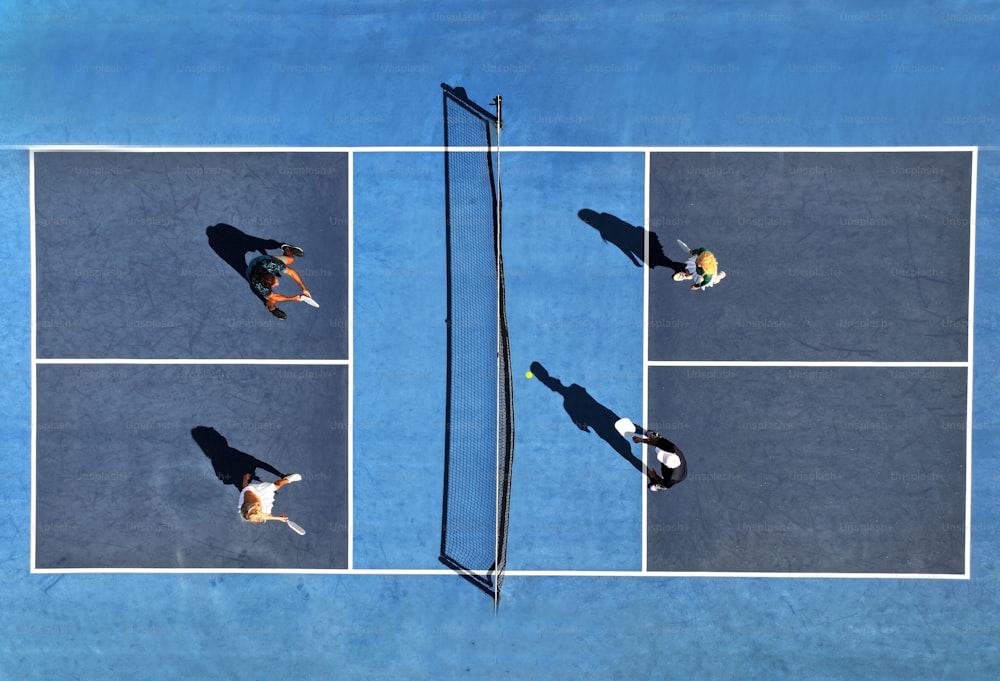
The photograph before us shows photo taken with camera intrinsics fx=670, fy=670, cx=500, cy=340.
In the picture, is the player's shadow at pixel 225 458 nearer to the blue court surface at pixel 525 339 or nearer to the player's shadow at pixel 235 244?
the blue court surface at pixel 525 339

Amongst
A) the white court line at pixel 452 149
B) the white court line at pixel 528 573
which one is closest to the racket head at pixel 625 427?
the white court line at pixel 528 573

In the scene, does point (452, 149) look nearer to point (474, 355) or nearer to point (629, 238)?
point (629, 238)

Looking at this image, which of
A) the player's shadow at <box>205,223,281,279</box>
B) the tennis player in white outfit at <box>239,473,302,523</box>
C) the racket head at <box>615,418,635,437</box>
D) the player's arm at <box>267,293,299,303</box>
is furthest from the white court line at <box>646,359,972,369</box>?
the player's shadow at <box>205,223,281,279</box>

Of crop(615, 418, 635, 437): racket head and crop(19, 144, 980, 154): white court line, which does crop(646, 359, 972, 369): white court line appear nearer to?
crop(615, 418, 635, 437): racket head

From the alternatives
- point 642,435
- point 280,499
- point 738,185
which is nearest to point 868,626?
point 642,435

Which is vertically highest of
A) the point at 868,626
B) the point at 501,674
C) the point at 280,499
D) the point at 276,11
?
the point at 276,11

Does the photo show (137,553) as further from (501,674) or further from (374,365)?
(501,674)
